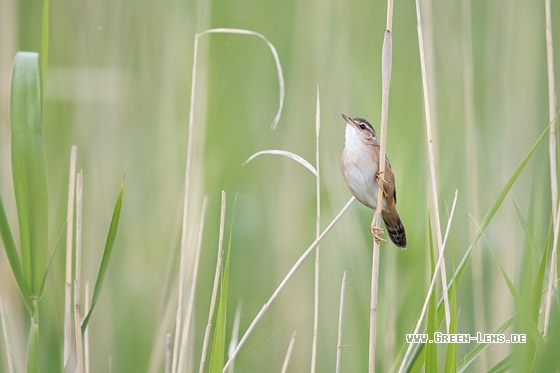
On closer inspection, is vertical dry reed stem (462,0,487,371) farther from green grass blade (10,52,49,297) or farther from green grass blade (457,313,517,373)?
green grass blade (10,52,49,297)

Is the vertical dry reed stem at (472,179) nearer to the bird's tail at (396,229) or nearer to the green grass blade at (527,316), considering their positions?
the bird's tail at (396,229)

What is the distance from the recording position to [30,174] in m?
1.62

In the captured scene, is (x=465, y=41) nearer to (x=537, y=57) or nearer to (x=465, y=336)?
(x=537, y=57)

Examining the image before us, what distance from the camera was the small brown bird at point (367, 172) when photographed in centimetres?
226

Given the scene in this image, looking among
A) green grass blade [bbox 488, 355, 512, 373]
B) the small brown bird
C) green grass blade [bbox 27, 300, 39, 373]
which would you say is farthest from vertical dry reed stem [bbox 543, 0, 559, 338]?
green grass blade [bbox 27, 300, 39, 373]

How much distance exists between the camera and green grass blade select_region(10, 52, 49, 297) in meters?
1.62

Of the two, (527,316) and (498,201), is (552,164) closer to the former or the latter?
(498,201)

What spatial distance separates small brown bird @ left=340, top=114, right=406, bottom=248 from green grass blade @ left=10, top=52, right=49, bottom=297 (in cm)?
101

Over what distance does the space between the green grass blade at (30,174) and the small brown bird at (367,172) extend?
3.32ft

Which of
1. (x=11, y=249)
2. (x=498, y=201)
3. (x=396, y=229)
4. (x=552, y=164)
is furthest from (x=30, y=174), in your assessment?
(x=552, y=164)

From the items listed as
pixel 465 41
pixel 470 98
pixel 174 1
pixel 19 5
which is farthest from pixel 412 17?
pixel 19 5

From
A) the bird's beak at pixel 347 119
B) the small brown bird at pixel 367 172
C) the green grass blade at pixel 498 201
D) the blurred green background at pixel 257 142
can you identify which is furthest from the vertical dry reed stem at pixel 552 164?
the bird's beak at pixel 347 119

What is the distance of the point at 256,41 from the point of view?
322 centimetres

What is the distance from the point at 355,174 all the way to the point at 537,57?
1.26 metres
